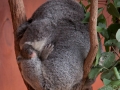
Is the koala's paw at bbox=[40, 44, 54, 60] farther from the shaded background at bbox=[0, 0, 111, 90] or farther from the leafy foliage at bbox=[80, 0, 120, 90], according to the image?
the shaded background at bbox=[0, 0, 111, 90]

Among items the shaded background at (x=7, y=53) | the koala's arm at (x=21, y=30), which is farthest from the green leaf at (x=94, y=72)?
the shaded background at (x=7, y=53)

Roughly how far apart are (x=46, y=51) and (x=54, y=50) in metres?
0.03

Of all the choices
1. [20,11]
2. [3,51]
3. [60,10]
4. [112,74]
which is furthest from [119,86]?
[3,51]

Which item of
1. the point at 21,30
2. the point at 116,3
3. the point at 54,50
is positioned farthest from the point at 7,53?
the point at 116,3

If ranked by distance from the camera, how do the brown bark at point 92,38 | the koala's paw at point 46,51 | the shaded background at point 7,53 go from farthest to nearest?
the shaded background at point 7,53, the koala's paw at point 46,51, the brown bark at point 92,38

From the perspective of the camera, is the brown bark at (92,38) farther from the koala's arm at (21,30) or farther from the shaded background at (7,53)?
the shaded background at (7,53)

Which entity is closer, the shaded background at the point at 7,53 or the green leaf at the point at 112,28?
the green leaf at the point at 112,28

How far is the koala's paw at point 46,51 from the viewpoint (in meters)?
0.81

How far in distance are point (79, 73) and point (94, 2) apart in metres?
0.25

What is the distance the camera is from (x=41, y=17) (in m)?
0.89

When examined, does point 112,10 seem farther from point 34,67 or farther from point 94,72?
point 34,67

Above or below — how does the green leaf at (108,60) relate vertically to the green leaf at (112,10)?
below

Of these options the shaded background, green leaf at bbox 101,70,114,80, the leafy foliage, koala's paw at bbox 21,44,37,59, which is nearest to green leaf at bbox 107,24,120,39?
the leafy foliage

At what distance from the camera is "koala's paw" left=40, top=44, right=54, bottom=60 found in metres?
0.81
